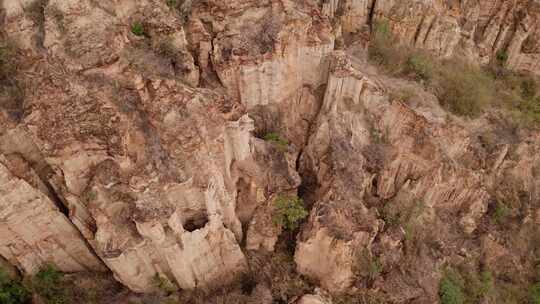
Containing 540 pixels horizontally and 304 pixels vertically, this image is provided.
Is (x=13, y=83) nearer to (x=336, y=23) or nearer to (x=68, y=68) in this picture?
(x=68, y=68)

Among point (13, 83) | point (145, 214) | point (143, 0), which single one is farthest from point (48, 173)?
point (143, 0)

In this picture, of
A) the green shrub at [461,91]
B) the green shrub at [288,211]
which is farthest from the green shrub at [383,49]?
the green shrub at [288,211]

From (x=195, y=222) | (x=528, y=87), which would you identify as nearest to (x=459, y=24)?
(x=528, y=87)

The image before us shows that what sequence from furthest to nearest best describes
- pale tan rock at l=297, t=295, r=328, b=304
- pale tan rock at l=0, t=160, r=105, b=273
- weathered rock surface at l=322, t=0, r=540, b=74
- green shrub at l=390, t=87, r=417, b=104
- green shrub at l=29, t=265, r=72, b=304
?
weathered rock surface at l=322, t=0, r=540, b=74, green shrub at l=390, t=87, r=417, b=104, pale tan rock at l=297, t=295, r=328, b=304, green shrub at l=29, t=265, r=72, b=304, pale tan rock at l=0, t=160, r=105, b=273

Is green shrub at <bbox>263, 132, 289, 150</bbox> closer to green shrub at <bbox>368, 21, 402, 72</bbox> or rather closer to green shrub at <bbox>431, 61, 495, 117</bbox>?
green shrub at <bbox>368, 21, 402, 72</bbox>

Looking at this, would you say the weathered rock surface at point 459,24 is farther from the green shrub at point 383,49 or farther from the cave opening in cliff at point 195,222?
the cave opening in cliff at point 195,222

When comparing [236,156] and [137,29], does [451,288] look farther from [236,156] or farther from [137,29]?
[137,29]

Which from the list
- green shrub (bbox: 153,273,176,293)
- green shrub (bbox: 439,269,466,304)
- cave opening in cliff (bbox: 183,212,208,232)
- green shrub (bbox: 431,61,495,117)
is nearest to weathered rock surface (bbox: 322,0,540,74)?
green shrub (bbox: 431,61,495,117)
